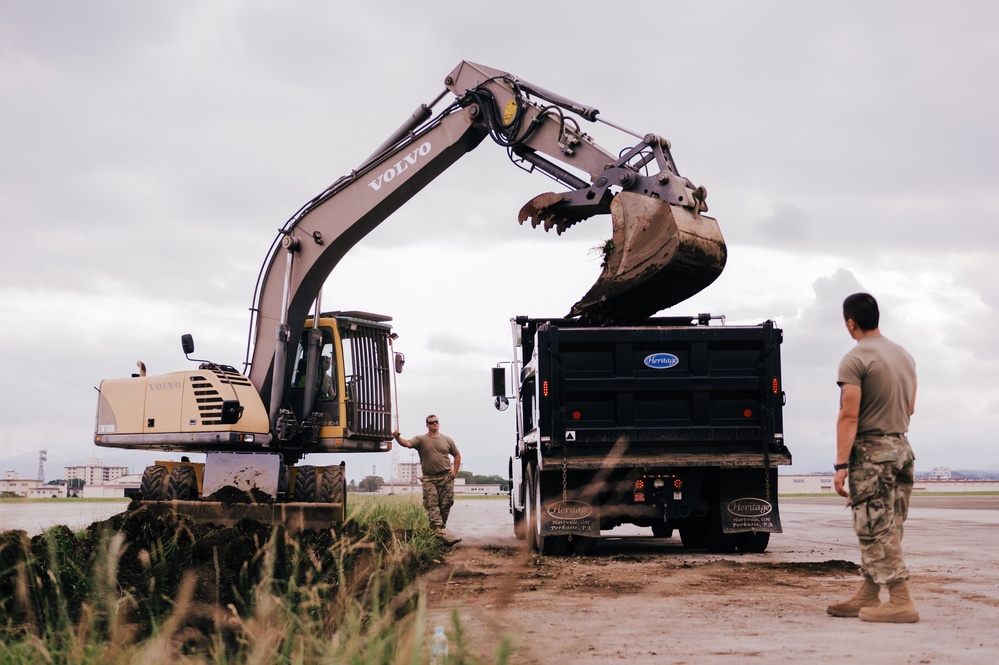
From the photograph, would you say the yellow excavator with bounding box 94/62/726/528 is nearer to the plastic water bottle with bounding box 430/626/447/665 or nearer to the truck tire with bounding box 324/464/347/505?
the truck tire with bounding box 324/464/347/505

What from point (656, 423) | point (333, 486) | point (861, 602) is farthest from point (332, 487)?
point (861, 602)

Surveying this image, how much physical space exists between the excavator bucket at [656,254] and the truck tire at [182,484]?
6.24 metres

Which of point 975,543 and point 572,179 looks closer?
point 572,179

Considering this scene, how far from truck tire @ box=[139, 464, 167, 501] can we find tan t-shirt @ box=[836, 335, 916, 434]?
32.9 feet

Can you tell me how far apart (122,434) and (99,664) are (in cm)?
1134

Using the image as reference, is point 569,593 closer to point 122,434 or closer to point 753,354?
point 753,354

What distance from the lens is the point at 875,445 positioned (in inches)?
271

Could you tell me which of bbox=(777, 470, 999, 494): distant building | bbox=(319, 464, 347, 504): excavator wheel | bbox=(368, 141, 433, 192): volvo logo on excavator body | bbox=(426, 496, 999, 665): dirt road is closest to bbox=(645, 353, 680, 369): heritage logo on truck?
A: bbox=(426, 496, 999, 665): dirt road

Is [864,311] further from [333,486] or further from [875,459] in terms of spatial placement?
[333,486]

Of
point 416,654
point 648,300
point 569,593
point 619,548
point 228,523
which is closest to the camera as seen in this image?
point 416,654

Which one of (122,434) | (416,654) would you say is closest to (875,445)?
(416,654)

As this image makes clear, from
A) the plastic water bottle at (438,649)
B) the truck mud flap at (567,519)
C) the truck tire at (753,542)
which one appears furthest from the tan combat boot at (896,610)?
the truck tire at (753,542)

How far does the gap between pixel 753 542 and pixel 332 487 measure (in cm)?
534

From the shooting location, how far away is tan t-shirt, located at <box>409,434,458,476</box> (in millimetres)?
15281
